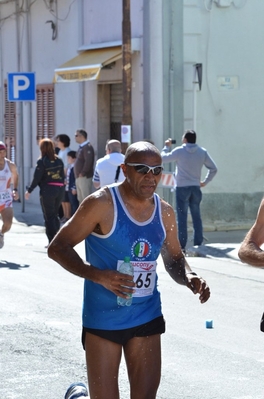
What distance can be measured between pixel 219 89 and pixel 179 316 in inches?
391

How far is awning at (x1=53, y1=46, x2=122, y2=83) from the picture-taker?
62.5 ft

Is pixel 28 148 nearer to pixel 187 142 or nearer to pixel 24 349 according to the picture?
pixel 187 142

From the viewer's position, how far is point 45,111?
2342 centimetres

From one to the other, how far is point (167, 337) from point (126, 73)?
33.1 feet

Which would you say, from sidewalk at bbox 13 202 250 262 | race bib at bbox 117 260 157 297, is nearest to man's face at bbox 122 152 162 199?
race bib at bbox 117 260 157 297

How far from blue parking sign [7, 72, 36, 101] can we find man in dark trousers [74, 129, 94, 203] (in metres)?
2.61

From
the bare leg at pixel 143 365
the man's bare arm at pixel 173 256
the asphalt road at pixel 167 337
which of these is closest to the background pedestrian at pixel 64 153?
the asphalt road at pixel 167 337

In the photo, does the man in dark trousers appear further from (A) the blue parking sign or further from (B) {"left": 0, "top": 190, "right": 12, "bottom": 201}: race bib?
(B) {"left": 0, "top": 190, "right": 12, "bottom": 201}: race bib

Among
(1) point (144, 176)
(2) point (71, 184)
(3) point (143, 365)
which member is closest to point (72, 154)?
(2) point (71, 184)

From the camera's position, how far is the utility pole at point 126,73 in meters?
17.4

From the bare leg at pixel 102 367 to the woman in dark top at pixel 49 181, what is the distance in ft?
32.2

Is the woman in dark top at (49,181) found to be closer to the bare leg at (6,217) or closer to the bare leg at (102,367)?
the bare leg at (6,217)

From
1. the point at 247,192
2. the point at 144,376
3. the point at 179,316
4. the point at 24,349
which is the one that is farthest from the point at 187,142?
the point at 144,376

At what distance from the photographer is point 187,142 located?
14.8 m
